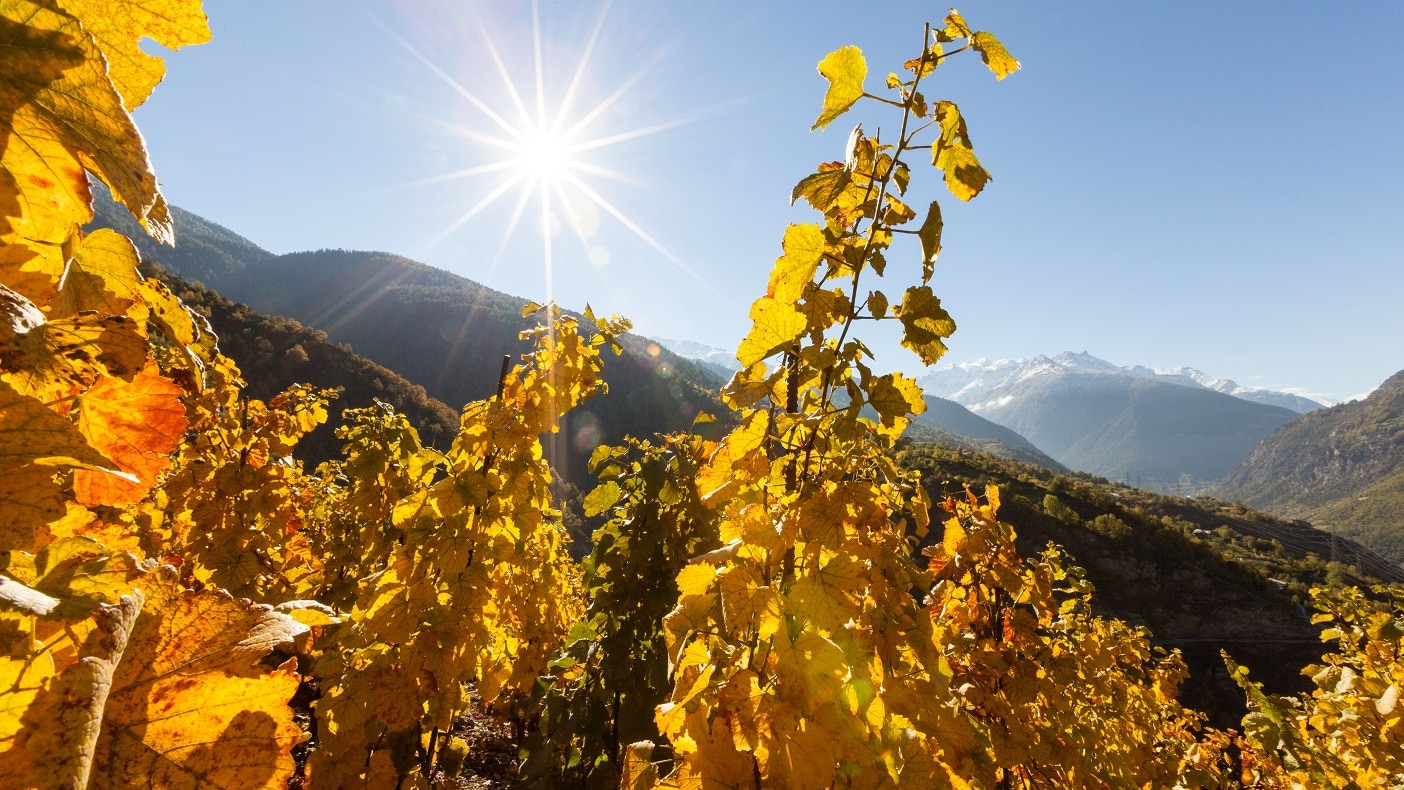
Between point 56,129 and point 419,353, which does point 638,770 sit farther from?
point 419,353

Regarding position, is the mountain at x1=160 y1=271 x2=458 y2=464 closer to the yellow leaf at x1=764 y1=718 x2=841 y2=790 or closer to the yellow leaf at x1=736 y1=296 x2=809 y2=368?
the yellow leaf at x1=736 y1=296 x2=809 y2=368

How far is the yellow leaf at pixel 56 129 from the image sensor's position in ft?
1.50

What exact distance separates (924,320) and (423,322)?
312ft

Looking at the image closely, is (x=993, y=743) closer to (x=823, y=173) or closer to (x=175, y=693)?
(x=823, y=173)

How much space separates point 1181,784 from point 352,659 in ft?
19.8

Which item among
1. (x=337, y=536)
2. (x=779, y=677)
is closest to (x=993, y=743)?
(x=779, y=677)

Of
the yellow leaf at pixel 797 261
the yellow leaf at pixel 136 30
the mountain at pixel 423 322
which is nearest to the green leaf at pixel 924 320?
the yellow leaf at pixel 797 261

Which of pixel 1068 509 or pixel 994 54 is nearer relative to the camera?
pixel 994 54

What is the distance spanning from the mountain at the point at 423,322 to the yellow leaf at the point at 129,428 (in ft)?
167

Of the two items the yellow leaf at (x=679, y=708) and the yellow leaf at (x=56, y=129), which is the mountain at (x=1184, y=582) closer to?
the yellow leaf at (x=679, y=708)

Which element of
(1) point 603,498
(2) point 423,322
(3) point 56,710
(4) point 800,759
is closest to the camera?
(3) point 56,710

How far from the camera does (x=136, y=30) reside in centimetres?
60

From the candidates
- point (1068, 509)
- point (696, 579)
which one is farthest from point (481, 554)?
point (1068, 509)

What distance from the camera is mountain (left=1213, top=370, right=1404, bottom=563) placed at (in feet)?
318
